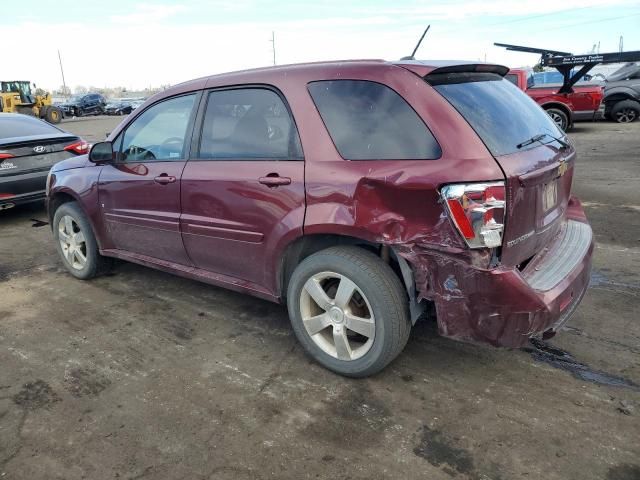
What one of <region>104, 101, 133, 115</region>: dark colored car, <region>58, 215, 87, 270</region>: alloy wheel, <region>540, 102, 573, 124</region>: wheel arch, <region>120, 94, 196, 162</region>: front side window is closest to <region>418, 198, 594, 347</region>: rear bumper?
<region>120, 94, 196, 162</region>: front side window

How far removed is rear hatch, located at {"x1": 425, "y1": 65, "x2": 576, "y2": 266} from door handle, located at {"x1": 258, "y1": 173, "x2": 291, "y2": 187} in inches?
37.4

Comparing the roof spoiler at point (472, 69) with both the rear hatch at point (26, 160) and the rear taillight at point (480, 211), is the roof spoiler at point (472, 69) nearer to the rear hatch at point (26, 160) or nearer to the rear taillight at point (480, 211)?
the rear taillight at point (480, 211)

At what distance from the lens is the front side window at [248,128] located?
3.10 m

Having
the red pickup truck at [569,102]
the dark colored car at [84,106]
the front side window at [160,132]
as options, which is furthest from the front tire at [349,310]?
the dark colored car at [84,106]

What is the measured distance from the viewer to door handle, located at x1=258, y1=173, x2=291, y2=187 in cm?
300

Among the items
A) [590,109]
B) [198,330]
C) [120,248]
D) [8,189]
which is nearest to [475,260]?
[198,330]

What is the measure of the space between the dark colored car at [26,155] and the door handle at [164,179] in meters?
3.86

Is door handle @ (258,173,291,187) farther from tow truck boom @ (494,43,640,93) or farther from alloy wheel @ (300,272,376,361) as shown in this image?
tow truck boom @ (494,43,640,93)

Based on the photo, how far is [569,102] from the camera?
47.3 ft

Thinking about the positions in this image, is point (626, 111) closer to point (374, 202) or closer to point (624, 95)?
point (624, 95)

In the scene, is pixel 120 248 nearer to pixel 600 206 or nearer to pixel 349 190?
pixel 349 190

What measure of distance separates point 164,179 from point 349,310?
170cm

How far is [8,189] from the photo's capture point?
6492 mm

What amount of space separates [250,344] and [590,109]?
567 inches
